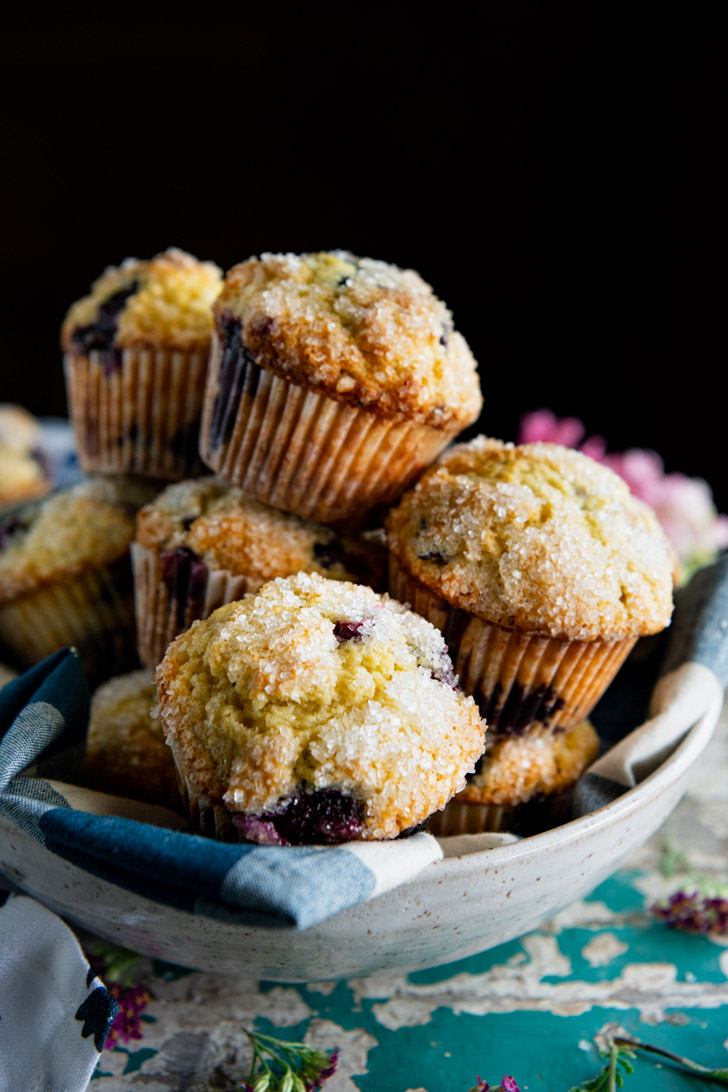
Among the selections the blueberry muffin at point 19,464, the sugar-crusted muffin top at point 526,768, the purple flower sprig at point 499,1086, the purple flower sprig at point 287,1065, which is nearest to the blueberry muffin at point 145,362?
the blueberry muffin at point 19,464

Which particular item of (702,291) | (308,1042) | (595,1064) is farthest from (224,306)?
(702,291)

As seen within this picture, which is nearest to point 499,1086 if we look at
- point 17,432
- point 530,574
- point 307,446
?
point 530,574

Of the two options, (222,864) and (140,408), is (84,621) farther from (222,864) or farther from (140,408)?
(222,864)

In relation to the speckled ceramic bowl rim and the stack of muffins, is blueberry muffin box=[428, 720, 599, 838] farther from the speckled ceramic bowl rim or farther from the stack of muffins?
the speckled ceramic bowl rim

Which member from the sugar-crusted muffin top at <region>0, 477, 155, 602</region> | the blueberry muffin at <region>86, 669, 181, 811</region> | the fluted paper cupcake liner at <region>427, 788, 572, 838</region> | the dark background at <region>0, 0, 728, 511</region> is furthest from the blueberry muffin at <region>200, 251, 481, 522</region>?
the dark background at <region>0, 0, 728, 511</region>

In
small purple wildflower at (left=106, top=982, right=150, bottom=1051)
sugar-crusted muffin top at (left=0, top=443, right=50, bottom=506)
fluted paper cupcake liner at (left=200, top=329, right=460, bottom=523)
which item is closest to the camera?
small purple wildflower at (left=106, top=982, right=150, bottom=1051)

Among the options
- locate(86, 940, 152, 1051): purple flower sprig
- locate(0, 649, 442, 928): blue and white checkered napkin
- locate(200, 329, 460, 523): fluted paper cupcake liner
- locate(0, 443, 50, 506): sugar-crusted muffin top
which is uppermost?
locate(200, 329, 460, 523): fluted paper cupcake liner

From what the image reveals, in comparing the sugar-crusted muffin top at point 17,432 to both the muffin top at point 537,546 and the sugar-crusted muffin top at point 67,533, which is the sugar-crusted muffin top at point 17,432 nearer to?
the sugar-crusted muffin top at point 67,533
